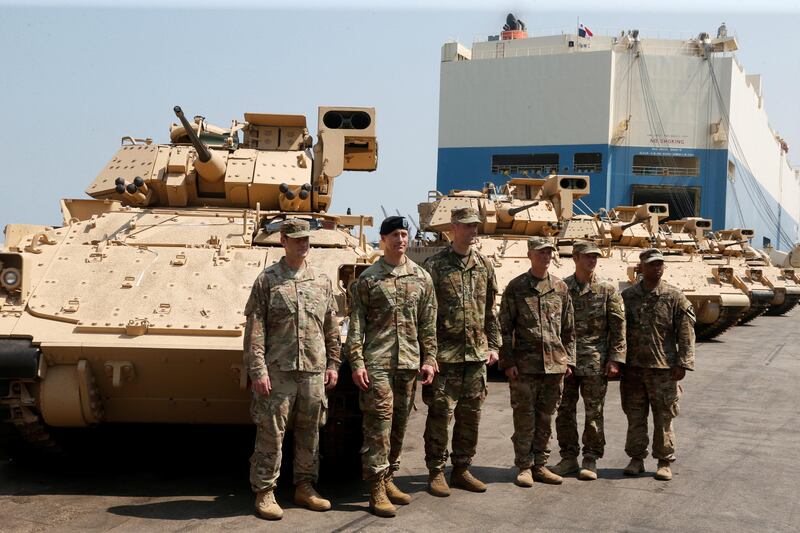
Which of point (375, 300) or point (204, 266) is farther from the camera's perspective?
point (204, 266)

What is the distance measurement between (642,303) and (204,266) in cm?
350

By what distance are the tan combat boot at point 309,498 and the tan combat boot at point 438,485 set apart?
82 centimetres

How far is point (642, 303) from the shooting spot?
23.8ft

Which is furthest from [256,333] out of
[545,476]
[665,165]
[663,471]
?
[665,165]

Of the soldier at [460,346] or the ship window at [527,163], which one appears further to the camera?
the ship window at [527,163]

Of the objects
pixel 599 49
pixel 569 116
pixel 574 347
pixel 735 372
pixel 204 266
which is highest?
pixel 599 49

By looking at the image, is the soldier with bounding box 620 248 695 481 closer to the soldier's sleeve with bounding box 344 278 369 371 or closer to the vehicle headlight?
the soldier's sleeve with bounding box 344 278 369 371

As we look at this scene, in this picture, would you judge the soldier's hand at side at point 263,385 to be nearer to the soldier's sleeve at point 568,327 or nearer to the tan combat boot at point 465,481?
the tan combat boot at point 465,481

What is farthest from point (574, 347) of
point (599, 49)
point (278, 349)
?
point (599, 49)

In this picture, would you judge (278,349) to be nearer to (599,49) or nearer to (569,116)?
(569,116)

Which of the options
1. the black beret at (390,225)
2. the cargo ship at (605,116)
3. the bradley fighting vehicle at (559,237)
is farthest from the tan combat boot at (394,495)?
the cargo ship at (605,116)

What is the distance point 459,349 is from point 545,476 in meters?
1.30

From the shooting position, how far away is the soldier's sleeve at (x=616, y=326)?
7.04 metres

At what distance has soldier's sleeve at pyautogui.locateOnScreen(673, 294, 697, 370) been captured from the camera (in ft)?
23.1
